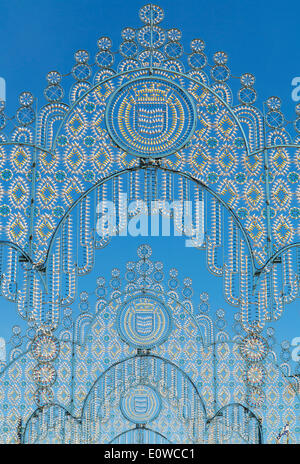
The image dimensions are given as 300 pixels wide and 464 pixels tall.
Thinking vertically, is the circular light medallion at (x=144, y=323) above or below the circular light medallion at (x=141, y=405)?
above

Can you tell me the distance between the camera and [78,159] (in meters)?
12.4

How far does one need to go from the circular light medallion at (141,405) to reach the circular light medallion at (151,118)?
17.5 feet

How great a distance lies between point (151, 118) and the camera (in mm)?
12094

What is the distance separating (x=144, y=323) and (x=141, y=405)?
1.91m

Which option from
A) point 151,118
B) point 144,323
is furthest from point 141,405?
point 151,118

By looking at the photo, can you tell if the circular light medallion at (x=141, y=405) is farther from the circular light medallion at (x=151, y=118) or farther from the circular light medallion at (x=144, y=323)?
the circular light medallion at (x=151, y=118)

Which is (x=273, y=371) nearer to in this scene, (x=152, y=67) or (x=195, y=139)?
(x=195, y=139)

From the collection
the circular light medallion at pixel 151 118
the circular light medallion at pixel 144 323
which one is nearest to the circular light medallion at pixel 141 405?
the circular light medallion at pixel 144 323

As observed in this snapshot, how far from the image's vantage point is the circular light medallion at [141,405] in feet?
49.9
